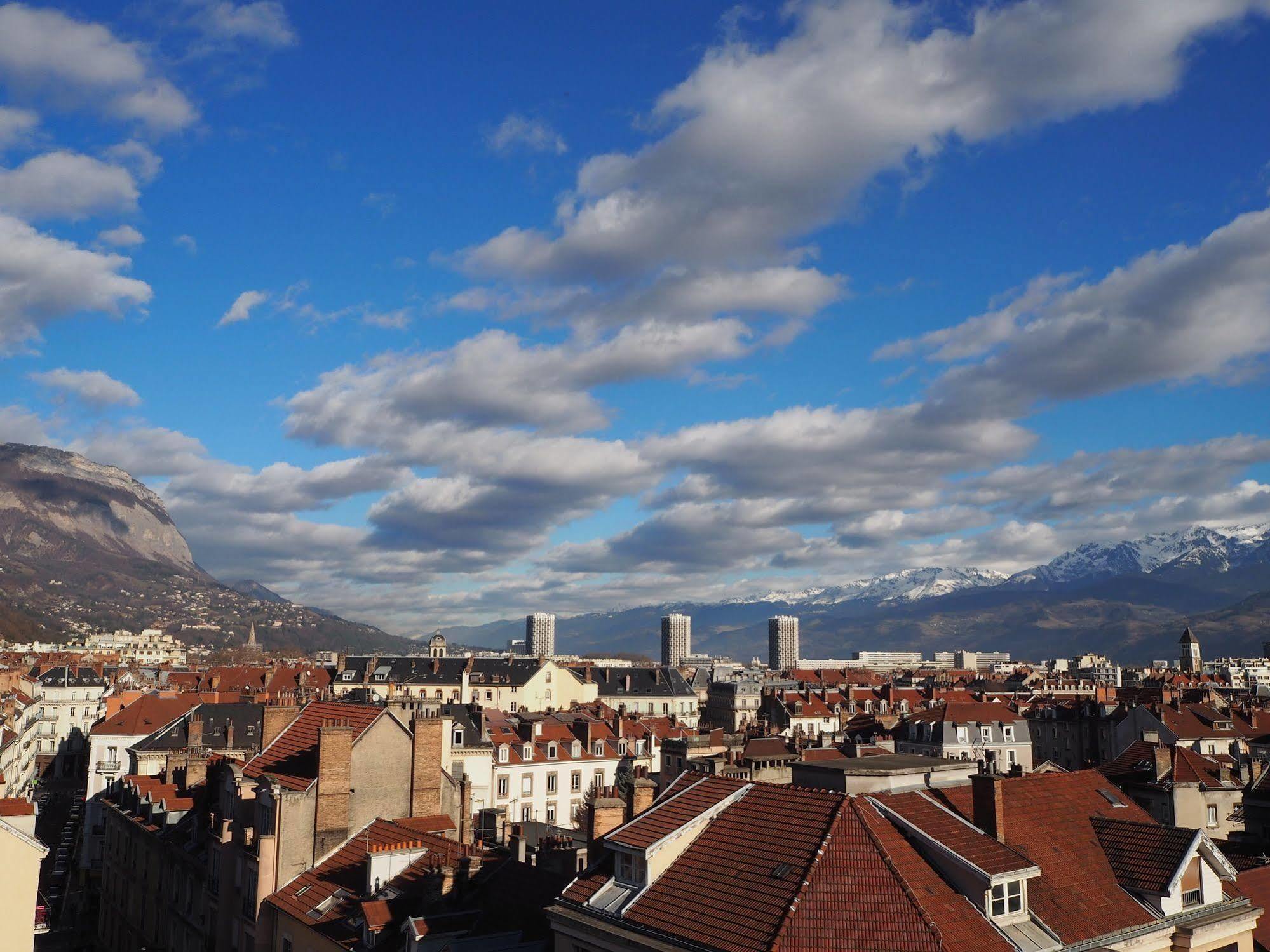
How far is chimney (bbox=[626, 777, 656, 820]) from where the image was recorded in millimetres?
30234

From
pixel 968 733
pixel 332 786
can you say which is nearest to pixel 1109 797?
pixel 332 786

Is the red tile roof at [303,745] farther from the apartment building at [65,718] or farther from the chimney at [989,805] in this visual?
the apartment building at [65,718]

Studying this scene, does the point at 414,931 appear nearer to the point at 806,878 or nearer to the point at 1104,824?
the point at 806,878

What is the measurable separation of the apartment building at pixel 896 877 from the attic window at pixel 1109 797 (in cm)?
178

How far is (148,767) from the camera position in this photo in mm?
69500

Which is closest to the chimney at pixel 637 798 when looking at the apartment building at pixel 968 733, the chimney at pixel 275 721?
the chimney at pixel 275 721

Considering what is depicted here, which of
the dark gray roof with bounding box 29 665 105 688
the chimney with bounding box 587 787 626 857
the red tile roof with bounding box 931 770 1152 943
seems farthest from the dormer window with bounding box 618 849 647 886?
the dark gray roof with bounding box 29 665 105 688

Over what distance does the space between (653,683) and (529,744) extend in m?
85.0

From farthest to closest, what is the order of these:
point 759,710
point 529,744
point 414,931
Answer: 1. point 759,710
2. point 529,744
3. point 414,931

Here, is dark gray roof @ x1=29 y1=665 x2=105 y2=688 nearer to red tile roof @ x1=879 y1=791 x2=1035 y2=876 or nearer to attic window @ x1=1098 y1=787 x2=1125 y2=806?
red tile roof @ x1=879 y1=791 x2=1035 y2=876

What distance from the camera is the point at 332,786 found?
36.0 metres

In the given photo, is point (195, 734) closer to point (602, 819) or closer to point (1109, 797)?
point (602, 819)

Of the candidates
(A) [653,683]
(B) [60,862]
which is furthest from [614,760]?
(A) [653,683]

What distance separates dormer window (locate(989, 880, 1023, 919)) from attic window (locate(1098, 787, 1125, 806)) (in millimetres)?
9249
